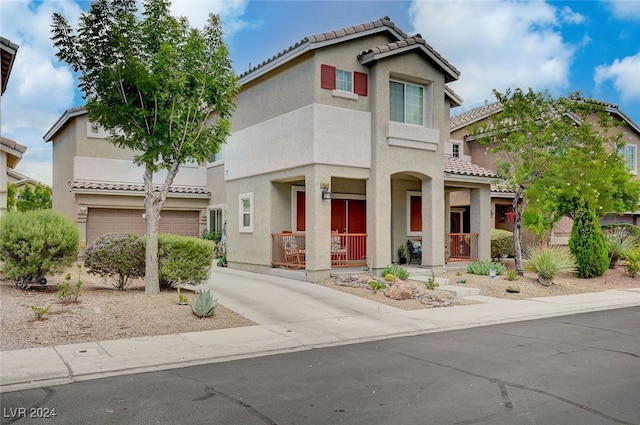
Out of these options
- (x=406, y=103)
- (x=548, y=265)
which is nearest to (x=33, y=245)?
(x=406, y=103)

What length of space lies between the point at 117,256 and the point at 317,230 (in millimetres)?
5864

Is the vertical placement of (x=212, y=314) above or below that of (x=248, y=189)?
below

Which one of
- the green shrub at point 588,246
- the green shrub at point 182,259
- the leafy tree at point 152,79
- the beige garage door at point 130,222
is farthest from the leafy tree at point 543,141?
the beige garage door at point 130,222

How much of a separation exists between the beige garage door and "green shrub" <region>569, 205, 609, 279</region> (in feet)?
54.4

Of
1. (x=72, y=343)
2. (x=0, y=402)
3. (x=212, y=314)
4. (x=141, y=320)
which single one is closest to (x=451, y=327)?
(x=212, y=314)

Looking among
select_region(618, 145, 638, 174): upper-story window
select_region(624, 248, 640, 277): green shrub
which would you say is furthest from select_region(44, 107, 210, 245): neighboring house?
select_region(618, 145, 638, 174): upper-story window

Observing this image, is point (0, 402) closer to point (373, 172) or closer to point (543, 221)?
point (373, 172)

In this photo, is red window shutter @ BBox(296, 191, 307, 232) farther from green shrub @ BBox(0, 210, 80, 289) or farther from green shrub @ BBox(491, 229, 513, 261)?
green shrub @ BBox(491, 229, 513, 261)

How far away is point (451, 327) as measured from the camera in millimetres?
11250

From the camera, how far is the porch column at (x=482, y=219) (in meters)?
21.0

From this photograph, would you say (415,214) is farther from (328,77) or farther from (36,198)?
(36,198)

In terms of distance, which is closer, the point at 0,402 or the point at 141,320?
the point at 0,402

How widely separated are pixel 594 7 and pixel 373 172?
374 inches

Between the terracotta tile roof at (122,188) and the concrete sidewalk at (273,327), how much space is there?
8.12 m
